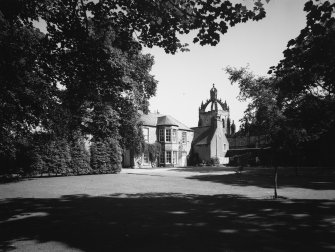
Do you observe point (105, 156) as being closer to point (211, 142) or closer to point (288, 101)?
point (288, 101)

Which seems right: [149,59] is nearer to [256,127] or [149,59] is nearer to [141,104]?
[141,104]

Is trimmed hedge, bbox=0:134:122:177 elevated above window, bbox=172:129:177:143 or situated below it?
below

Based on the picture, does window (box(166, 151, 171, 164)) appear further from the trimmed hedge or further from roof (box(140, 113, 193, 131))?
the trimmed hedge

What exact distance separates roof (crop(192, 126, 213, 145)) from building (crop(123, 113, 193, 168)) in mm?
4761

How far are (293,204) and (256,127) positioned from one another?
16.6 feet

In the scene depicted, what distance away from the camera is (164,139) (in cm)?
4791

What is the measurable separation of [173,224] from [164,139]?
39707mm

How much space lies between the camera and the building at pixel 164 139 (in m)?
45.6

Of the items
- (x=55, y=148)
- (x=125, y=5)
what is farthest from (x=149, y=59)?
(x=125, y=5)

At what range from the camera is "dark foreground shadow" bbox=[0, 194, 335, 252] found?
6.43m

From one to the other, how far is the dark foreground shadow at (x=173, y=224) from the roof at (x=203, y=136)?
4044 cm

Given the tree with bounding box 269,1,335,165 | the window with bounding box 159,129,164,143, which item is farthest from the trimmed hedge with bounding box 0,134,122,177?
the window with bounding box 159,129,164,143

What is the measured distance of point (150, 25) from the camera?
8.55m

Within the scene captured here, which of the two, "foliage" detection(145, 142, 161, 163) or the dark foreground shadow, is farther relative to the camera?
"foliage" detection(145, 142, 161, 163)
